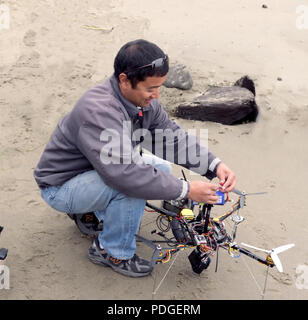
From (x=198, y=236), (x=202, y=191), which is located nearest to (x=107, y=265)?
(x=198, y=236)

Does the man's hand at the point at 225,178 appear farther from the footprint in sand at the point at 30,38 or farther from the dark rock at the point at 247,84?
the footprint in sand at the point at 30,38

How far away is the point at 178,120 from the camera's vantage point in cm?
431

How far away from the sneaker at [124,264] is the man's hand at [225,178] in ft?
2.13

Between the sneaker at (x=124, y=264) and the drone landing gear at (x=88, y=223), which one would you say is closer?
the sneaker at (x=124, y=264)

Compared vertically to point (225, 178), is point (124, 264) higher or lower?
lower

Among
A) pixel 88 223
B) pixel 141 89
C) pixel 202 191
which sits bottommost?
pixel 88 223

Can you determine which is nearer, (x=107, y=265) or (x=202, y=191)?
(x=202, y=191)

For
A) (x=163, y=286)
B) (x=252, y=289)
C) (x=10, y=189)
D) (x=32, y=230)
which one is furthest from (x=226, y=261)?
(x=10, y=189)

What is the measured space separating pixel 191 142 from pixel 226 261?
0.81m

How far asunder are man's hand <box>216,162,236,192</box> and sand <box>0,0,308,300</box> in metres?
0.57

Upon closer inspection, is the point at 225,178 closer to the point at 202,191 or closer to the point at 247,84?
the point at 202,191

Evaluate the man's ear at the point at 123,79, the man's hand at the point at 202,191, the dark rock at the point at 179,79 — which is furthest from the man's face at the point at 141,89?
the dark rock at the point at 179,79

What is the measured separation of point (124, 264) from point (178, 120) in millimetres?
2045

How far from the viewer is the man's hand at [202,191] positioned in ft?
7.61
